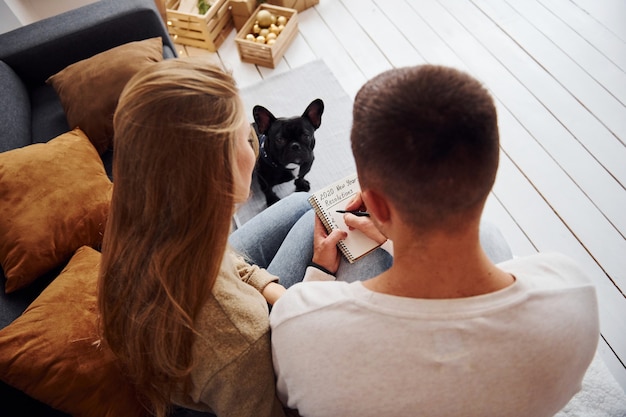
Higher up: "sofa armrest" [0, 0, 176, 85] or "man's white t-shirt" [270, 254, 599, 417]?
"sofa armrest" [0, 0, 176, 85]

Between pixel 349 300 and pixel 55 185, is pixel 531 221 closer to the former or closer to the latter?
pixel 349 300

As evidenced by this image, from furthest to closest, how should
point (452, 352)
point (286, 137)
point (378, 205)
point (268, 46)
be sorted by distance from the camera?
1. point (268, 46)
2. point (286, 137)
3. point (378, 205)
4. point (452, 352)

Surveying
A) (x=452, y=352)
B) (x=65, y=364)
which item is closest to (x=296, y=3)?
(x=65, y=364)

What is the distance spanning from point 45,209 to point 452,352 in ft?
4.25

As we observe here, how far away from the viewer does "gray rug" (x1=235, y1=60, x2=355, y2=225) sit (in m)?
1.98

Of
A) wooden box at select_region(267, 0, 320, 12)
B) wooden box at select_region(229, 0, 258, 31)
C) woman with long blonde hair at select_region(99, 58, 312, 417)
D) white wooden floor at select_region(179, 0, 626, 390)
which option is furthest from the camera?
wooden box at select_region(267, 0, 320, 12)

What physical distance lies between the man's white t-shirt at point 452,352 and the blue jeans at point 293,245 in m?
0.46

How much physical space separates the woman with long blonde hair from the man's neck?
31cm

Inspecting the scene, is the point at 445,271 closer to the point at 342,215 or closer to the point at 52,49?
the point at 342,215

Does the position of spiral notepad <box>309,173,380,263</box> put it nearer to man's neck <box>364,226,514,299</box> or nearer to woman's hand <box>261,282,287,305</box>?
woman's hand <box>261,282,287,305</box>

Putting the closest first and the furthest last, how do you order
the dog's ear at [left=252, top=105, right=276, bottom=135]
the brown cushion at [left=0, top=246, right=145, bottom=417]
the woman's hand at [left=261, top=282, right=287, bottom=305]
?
the brown cushion at [left=0, top=246, right=145, bottom=417] < the woman's hand at [left=261, top=282, right=287, bottom=305] < the dog's ear at [left=252, top=105, right=276, bottom=135]

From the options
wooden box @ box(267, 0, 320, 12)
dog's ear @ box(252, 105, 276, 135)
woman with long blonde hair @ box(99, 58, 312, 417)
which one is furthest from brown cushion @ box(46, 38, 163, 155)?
wooden box @ box(267, 0, 320, 12)

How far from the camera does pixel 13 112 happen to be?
171cm

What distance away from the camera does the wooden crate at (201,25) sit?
2.38 m
